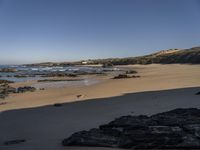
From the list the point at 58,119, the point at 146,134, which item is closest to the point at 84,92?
the point at 58,119

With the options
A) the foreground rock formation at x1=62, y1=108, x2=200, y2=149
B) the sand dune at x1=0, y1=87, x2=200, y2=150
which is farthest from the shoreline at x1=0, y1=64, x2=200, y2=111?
the foreground rock formation at x1=62, y1=108, x2=200, y2=149

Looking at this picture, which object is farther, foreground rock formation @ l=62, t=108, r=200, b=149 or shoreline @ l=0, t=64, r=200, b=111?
shoreline @ l=0, t=64, r=200, b=111

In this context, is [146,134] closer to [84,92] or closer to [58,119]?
[58,119]

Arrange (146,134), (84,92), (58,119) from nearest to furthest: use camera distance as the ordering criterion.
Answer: (146,134), (58,119), (84,92)

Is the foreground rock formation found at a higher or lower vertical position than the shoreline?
higher

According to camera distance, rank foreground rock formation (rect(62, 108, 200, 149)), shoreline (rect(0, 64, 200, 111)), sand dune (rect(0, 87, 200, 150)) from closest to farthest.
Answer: foreground rock formation (rect(62, 108, 200, 149)) < sand dune (rect(0, 87, 200, 150)) < shoreline (rect(0, 64, 200, 111))

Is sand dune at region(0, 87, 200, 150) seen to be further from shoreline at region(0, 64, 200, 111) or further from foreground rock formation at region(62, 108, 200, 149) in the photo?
shoreline at region(0, 64, 200, 111)

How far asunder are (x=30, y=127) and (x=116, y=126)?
121 inches

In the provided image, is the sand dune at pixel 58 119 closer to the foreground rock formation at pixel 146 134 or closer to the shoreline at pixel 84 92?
the foreground rock formation at pixel 146 134

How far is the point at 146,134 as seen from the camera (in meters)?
6.89

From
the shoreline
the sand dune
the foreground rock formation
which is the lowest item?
the shoreline

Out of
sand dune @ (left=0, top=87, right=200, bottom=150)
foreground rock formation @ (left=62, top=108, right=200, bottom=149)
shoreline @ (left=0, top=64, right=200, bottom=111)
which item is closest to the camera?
foreground rock formation @ (left=62, top=108, right=200, bottom=149)

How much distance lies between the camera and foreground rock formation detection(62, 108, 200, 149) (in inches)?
258

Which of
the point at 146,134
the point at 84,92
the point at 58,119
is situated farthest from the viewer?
the point at 84,92
